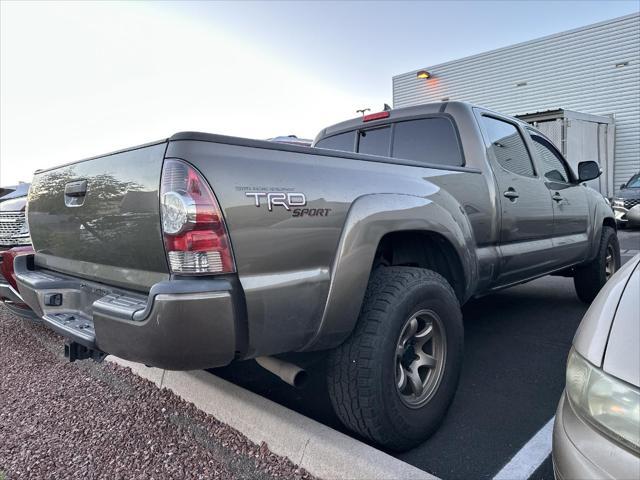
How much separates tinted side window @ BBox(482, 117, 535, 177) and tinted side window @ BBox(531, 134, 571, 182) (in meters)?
0.31

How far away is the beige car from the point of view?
121cm

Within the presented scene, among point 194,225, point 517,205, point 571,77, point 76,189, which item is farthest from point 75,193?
point 571,77

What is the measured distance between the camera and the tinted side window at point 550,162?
13.8ft

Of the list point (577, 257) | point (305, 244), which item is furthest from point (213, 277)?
point (577, 257)

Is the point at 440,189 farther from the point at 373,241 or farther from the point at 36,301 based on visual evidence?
the point at 36,301

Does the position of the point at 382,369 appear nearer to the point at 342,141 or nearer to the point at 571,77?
the point at 342,141

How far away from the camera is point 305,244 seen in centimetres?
194

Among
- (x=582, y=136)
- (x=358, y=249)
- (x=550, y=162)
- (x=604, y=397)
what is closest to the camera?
(x=604, y=397)

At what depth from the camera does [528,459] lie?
2283 mm

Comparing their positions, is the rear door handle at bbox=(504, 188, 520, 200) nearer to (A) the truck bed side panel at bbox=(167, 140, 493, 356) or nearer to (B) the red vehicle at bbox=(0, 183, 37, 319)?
(A) the truck bed side panel at bbox=(167, 140, 493, 356)

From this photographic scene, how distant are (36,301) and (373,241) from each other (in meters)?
1.81

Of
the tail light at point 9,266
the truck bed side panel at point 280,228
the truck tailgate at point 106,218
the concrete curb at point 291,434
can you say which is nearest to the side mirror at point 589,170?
the truck bed side panel at point 280,228

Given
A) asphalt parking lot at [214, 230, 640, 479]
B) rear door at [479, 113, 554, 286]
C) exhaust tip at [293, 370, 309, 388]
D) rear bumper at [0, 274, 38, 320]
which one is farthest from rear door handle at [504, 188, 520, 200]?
rear bumper at [0, 274, 38, 320]

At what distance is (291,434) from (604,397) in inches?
55.2
